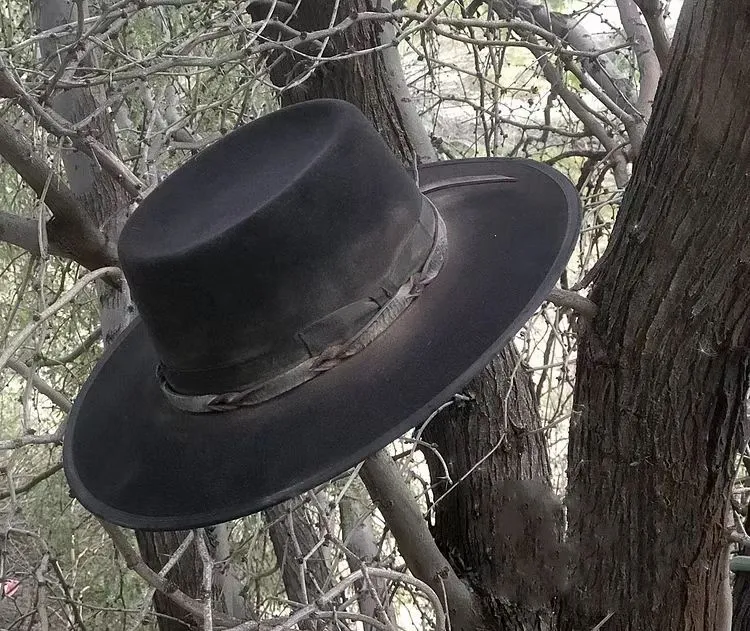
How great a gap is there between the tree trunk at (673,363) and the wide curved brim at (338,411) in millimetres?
161

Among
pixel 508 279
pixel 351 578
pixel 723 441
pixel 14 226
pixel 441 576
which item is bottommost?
pixel 441 576

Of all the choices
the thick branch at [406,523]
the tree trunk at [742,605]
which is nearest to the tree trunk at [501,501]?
the thick branch at [406,523]

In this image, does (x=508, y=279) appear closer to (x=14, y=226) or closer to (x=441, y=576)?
(x=441, y=576)

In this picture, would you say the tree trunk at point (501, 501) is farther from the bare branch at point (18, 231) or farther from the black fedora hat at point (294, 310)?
the bare branch at point (18, 231)

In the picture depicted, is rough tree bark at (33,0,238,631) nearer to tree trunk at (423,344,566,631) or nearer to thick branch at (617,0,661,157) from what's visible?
tree trunk at (423,344,566,631)

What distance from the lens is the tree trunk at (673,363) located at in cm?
110

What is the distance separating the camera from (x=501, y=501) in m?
1.92

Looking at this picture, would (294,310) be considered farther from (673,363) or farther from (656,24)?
(656,24)

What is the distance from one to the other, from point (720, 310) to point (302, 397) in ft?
2.15

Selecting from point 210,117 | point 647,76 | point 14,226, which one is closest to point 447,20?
point 647,76

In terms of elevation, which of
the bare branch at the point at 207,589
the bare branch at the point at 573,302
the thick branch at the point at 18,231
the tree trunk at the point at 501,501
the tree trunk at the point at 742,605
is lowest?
the tree trunk at the point at 742,605

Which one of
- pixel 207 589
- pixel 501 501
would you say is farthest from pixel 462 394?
pixel 207 589

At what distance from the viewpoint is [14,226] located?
1974 millimetres

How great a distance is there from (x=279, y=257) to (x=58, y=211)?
121 cm
